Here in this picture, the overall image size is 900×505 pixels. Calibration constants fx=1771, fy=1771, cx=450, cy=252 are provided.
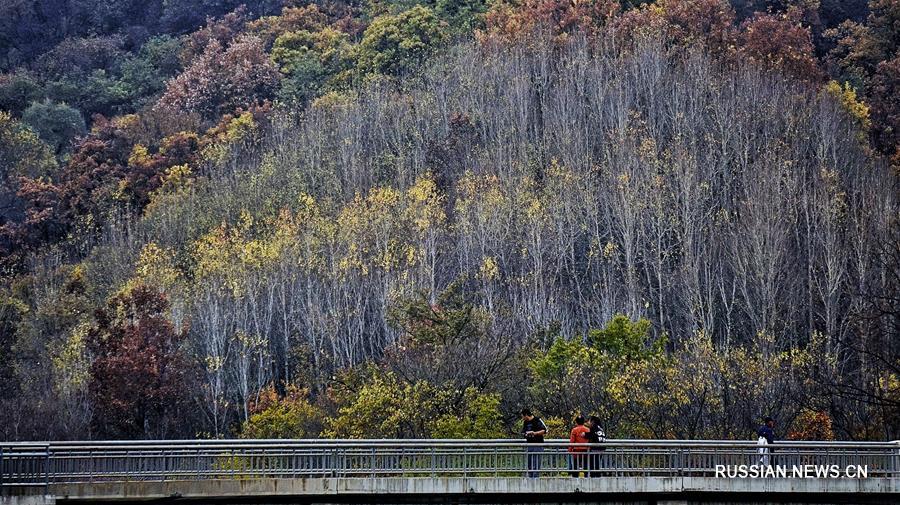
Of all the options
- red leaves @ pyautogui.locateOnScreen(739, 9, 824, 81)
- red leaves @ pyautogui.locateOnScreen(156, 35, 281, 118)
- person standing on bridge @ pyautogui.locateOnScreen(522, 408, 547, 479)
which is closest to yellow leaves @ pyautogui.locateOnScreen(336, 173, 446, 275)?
red leaves @ pyautogui.locateOnScreen(739, 9, 824, 81)

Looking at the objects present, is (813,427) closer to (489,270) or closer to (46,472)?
(489,270)

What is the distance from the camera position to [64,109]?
12294 centimetres

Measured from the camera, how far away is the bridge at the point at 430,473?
3616cm

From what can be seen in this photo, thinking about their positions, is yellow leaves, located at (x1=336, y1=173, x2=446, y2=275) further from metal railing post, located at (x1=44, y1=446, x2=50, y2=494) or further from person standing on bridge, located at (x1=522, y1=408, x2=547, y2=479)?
metal railing post, located at (x1=44, y1=446, x2=50, y2=494)

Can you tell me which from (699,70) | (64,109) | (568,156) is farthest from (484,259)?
(64,109)

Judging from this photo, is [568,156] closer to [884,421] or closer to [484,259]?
[484,259]

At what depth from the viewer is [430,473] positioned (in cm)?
3762

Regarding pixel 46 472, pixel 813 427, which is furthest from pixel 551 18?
pixel 46 472

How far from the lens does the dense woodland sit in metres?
62.5

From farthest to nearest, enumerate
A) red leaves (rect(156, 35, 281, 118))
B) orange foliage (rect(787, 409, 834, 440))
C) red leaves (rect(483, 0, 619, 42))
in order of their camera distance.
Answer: red leaves (rect(156, 35, 281, 118))
red leaves (rect(483, 0, 619, 42))
orange foliage (rect(787, 409, 834, 440))

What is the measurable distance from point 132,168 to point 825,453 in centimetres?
7191

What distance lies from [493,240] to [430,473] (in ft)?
139

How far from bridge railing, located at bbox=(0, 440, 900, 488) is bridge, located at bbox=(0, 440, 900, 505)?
36 mm

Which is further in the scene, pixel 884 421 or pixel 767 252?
pixel 767 252
